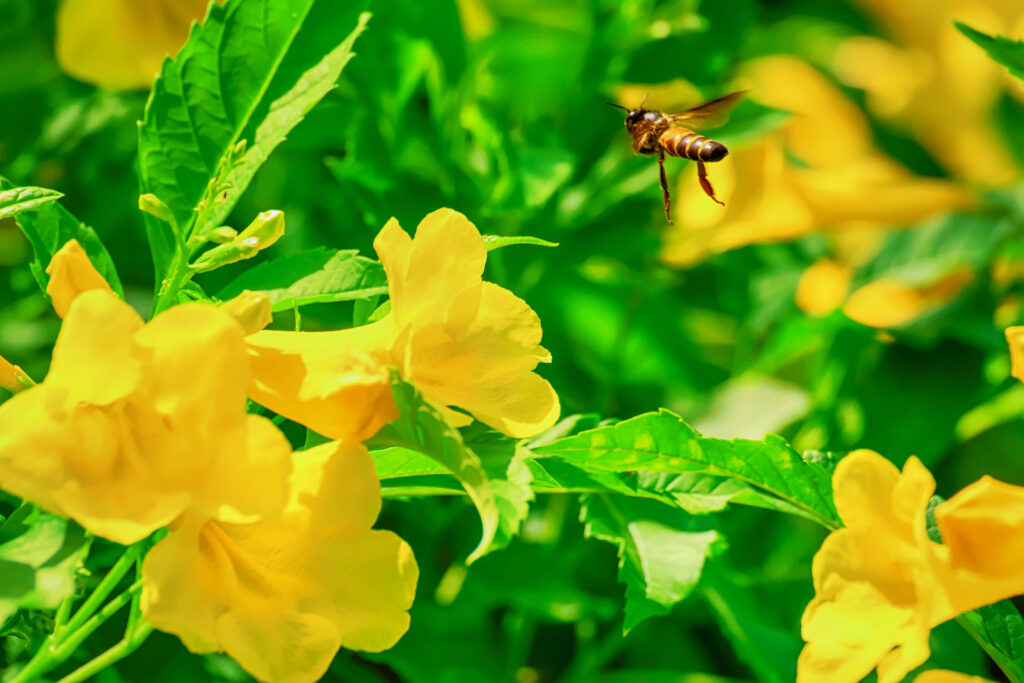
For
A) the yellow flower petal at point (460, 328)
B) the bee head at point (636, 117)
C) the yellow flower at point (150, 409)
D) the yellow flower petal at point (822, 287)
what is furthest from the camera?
the yellow flower petal at point (822, 287)

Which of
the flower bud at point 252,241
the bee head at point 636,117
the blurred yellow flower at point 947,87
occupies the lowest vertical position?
the blurred yellow flower at point 947,87

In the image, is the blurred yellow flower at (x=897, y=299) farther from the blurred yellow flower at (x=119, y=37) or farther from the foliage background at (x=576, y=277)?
the blurred yellow flower at (x=119, y=37)

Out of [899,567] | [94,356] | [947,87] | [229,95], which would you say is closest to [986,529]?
[899,567]

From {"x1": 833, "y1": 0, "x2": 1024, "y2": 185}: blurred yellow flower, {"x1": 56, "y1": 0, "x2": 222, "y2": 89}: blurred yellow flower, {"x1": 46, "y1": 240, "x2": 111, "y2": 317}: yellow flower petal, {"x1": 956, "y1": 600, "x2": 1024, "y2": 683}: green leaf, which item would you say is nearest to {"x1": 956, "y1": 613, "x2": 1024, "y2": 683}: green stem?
{"x1": 956, "y1": 600, "x2": 1024, "y2": 683}: green leaf

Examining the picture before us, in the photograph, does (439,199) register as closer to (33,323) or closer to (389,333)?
(389,333)

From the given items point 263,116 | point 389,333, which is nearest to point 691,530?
point 389,333

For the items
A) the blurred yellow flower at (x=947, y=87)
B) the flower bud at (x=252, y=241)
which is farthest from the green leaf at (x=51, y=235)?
the blurred yellow flower at (x=947, y=87)

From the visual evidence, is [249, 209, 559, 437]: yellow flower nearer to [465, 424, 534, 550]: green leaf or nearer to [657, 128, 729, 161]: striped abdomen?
[465, 424, 534, 550]: green leaf
